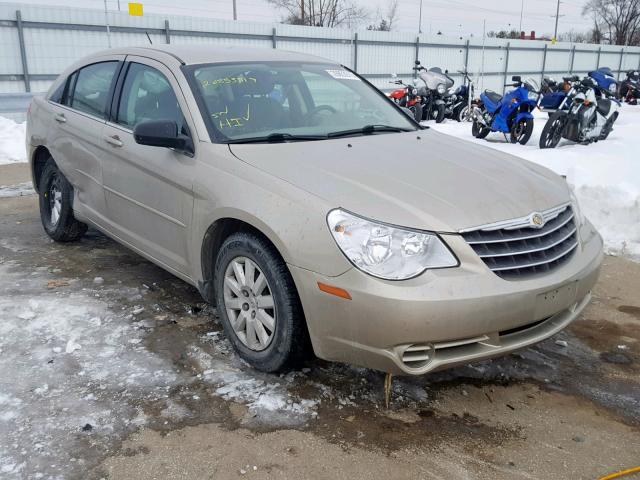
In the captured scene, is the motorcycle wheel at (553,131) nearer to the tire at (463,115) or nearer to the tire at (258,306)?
the tire at (463,115)

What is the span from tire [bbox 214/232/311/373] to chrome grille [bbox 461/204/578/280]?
2.98 ft

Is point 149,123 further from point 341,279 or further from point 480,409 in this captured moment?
point 480,409

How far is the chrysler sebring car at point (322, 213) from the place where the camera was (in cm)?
262

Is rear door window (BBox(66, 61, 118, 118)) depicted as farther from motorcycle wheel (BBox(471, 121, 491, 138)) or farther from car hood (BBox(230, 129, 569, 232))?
motorcycle wheel (BBox(471, 121, 491, 138))

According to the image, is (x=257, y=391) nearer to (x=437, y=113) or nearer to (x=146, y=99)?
(x=146, y=99)

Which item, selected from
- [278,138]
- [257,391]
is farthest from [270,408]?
[278,138]

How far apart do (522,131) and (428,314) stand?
9.41 meters

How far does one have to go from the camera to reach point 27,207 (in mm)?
6934

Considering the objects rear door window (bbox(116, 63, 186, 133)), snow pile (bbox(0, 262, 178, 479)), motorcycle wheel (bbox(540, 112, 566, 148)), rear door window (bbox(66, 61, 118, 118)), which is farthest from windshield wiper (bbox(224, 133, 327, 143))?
motorcycle wheel (bbox(540, 112, 566, 148))

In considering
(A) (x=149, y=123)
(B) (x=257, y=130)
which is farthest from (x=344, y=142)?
(A) (x=149, y=123)

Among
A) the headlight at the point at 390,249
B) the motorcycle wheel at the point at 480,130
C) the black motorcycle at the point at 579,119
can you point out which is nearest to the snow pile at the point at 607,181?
the black motorcycle at the point at 579,119

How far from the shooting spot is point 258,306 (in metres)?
3.13

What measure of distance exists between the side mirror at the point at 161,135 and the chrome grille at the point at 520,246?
5.68 ft

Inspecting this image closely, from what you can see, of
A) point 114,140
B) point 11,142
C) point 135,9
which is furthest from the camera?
point 135,9
